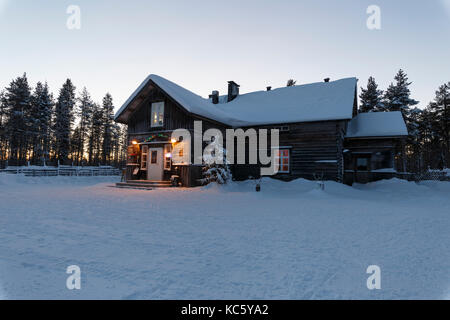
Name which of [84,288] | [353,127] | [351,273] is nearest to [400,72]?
[353,127]

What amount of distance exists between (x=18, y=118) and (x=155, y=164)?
38029mm

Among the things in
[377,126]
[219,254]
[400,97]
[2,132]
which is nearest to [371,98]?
[400,97]

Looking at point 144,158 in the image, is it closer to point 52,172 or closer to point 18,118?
→ point 52,172

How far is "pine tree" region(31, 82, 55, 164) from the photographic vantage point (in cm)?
4094

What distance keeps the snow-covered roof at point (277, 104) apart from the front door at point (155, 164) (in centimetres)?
371

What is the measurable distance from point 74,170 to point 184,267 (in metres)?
25.5

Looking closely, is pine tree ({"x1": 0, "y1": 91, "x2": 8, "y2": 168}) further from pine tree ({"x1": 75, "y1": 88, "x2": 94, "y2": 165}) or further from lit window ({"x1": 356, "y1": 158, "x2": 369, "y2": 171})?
lit window ({"x1": 356, "y1": 158, "x2": 369, "y2": 171})

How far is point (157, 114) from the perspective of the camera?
17.4 meters

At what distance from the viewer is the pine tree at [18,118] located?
1598 inches

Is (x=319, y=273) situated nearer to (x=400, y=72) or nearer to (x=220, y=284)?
(x=220, y=284)

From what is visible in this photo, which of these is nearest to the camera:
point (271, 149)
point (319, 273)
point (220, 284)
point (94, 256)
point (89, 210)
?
point (220, 284)

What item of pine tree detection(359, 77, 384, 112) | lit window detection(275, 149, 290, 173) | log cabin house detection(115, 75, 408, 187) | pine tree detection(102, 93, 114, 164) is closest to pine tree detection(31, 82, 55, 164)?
pine tree detection(102, 93, 114, 164)

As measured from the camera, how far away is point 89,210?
745 centimetres

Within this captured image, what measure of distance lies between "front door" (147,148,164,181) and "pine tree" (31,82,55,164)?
33.6 metres
